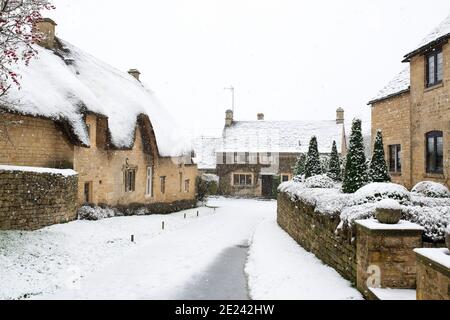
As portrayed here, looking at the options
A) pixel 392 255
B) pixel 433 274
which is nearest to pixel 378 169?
pixel 392 255

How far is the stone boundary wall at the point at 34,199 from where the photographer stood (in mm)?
12867

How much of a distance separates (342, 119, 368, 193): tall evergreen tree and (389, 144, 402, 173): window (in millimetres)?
7057

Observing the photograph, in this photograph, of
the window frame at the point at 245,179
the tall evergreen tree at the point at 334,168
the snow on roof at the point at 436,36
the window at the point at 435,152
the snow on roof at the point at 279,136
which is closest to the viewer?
the snow on roof at the point at 436,36

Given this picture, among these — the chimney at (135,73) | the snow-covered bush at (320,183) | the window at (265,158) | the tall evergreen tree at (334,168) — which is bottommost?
the snow-covered bush at (320,183)

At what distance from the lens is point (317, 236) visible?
1132cm

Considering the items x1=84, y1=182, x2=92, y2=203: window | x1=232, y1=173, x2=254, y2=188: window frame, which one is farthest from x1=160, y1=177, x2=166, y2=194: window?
x1=232, y1=173, x2=254, y2=188: window frame

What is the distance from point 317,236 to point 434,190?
3660 mm

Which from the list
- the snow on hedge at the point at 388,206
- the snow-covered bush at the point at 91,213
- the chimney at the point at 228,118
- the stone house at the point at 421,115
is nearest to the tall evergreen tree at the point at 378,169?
the snow on hedge at the point at 388,206

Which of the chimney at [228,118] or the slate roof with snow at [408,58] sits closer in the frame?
the slate roof with snow at [408,58]

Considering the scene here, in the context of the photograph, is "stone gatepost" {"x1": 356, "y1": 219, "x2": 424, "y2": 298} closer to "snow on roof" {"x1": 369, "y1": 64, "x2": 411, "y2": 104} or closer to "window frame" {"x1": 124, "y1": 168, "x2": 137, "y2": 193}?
"snow on roof" {"x1": 369, "y1": 64, "x2": 411, "y2": 104}

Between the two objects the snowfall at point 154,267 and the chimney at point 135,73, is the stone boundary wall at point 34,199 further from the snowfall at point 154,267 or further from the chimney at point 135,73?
the chimney at point 135,73

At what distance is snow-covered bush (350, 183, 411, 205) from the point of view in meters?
8.95

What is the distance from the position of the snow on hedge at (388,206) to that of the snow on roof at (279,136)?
31.7 m
